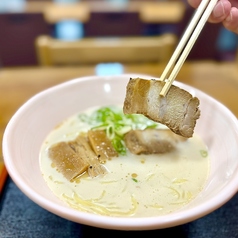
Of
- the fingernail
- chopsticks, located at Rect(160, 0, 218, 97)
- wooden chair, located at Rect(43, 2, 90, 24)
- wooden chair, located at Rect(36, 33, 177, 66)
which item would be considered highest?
the fingernail

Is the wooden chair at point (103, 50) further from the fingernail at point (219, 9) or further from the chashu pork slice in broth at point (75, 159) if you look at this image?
the chashu pork slice in broth at point (75, 159)

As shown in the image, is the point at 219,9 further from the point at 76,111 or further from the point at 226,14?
the point at 76,111

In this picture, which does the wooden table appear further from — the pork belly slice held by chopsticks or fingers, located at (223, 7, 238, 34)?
the pork belly slice held by chopsticks

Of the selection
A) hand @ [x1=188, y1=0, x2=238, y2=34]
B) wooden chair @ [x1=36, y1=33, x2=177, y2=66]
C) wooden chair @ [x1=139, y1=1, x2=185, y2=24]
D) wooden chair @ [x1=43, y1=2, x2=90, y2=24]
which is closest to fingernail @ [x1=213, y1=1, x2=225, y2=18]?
hand @ [x1=188, y1=0, x2=238, y2=34]

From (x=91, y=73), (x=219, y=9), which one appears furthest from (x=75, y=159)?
(x=91, y=73)

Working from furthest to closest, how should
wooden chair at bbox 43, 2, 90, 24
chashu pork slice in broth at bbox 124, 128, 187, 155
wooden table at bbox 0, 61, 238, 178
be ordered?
wooden chair at bbox 43, 2, 90, 24 → wooden table at bbox 0, 61, 238, 178 → chashu pork slice in broth at bbox 124, 128, 187, 155

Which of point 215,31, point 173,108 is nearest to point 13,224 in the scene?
point 173,108

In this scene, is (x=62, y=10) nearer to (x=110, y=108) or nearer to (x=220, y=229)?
(x=110, y=108)
